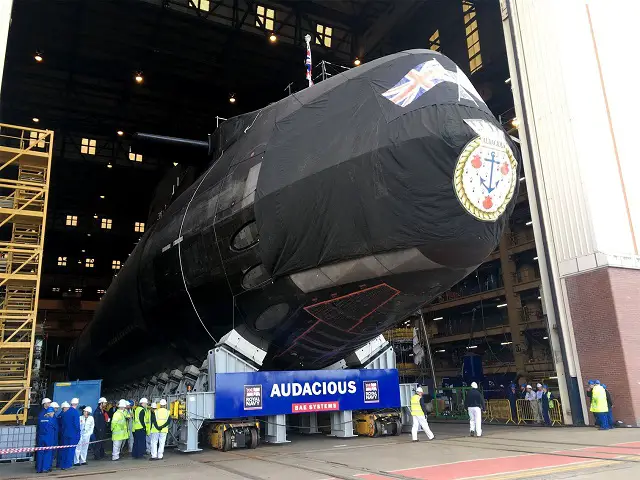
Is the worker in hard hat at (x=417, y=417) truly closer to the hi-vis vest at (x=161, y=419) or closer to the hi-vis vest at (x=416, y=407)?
the hi-vis vest at (x=416, y=407)

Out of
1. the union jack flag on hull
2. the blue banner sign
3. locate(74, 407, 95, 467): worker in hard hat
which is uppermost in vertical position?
the union jack flag on hull

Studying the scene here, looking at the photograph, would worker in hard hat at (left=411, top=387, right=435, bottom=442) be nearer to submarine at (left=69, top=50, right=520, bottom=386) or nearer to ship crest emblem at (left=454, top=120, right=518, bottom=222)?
submarine at (left=69, top=50, right=520, bottom=386)

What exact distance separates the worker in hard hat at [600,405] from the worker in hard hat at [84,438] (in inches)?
472

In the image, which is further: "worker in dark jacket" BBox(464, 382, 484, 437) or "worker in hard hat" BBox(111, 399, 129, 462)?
"worker in dark jacket" BBox(464, 382, 484, 437)

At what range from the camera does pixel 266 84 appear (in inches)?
1076

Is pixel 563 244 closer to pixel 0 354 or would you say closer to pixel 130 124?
pixel 0 354

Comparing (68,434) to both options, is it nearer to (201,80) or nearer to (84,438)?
(84,438)

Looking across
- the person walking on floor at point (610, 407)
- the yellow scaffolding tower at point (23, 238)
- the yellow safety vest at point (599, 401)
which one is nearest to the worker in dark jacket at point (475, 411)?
the yellow safety vest at point (599, 401)

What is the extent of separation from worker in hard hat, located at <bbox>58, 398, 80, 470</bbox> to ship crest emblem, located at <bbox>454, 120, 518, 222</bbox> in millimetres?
8265

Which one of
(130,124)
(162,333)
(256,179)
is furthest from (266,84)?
(256,179)

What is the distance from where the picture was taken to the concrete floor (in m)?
7.21

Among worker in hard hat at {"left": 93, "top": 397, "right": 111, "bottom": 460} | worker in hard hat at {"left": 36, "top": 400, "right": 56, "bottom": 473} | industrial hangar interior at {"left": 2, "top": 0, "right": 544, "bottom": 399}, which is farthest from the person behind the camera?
industrial hangar interior at {"left": 2, "top": 0, "right": 544, "bottom": 399}

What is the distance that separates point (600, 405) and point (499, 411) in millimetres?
5582

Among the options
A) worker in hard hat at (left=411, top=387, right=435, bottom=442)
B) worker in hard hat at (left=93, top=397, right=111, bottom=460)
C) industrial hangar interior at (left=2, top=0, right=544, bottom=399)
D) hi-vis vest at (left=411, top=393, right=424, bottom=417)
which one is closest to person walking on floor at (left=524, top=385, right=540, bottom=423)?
worker in hard hat at (left=411, top=387, right=435, bottom=442)
